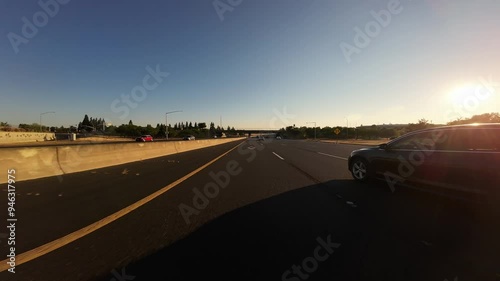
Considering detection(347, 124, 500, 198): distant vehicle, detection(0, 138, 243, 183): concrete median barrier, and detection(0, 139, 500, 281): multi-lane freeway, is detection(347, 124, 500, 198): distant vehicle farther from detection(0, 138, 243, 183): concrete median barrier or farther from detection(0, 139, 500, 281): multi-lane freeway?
detection(0, 138, 243, 183): concrete median barrier

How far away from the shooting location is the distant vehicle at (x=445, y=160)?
5.47 meters

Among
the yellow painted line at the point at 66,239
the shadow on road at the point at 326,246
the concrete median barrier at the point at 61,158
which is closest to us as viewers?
the shadow on road at the point at 326,246

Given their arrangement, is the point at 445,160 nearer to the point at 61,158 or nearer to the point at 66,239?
the point at 66,239

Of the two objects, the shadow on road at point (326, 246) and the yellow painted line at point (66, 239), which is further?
the yellow painted line at point (66, 239)

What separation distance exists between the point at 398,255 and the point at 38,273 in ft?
13.3

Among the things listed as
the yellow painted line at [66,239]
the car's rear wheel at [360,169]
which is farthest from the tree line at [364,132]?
the yellow painted line at [66,239]

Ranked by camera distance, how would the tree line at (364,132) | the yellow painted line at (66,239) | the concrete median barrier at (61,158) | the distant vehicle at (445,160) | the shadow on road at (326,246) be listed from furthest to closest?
the tree line at (364,132) < the concrete median barrier at (61,158) < the distant vehicle at (445,160) < the yellow painted line at (66,239) < the shadow on road at (326,246)

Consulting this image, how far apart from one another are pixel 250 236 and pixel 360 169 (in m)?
5.81

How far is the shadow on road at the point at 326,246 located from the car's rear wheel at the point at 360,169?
2.58m

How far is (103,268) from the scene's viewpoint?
334 centimetres

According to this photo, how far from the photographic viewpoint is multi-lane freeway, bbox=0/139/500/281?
131 inches

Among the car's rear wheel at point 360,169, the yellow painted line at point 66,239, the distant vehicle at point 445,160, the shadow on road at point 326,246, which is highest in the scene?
the distant vehicle at point 445,160

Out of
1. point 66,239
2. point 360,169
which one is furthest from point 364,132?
point 66,239

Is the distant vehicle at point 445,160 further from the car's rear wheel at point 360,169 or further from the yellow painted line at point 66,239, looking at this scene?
the yellow painted line at point 66,239
